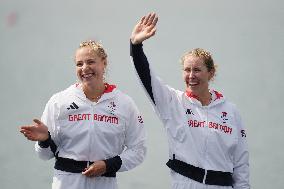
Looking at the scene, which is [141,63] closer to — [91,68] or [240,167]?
[91,68]

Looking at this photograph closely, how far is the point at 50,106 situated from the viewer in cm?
334

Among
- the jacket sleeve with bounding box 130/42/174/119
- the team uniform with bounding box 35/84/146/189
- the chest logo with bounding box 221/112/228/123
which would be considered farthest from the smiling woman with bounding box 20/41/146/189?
the chest logo with bounding box 221/112/228/123

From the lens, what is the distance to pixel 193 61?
3.38m

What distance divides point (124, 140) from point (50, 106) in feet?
1.73

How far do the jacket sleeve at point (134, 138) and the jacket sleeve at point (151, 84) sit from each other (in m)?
0.17

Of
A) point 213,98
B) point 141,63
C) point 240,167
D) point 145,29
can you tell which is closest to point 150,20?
point 145,29

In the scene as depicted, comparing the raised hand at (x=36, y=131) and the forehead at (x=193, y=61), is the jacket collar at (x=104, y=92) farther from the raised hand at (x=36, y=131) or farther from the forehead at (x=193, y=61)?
the forehead at (x=193, y=61)

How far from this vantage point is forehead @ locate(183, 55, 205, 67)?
3.37m

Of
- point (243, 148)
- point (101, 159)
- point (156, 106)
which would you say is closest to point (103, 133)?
point (101, 159)

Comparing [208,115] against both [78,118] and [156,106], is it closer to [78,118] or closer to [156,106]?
[156,106]

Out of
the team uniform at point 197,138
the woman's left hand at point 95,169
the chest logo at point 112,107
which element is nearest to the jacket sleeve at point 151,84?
the team uniform at point 197,138

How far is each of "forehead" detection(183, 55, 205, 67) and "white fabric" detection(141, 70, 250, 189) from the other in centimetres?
20

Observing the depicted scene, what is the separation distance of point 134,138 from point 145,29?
2.43 ft

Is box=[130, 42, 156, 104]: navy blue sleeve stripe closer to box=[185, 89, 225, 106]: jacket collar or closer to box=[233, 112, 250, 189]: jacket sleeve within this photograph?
box=[185, 89, 225, 106]: jacket collar
